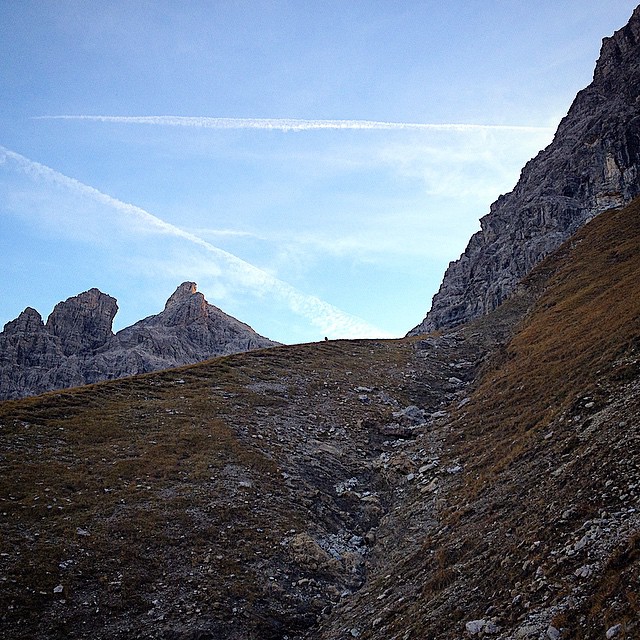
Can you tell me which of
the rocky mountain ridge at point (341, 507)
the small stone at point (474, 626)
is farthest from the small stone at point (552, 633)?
the small stone at point (474, 626)

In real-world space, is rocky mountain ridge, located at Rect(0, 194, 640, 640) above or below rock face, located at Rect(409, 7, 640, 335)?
below

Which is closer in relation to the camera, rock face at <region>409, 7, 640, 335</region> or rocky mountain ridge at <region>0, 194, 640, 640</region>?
rocky mountain ridge at <region>0, 194, 640, 640</region>

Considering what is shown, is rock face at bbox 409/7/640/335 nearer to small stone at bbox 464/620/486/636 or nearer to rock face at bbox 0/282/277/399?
small stone at bbox 464/620/486/636

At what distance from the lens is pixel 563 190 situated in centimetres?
11431

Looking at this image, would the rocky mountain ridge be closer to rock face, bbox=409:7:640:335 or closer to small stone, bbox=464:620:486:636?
small stone, bbox=464:620:486:636

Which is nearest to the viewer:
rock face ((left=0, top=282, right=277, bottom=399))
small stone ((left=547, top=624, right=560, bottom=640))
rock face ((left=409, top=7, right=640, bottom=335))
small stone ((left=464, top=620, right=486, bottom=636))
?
small stone ((left=547, top=624, right=560, bottom=640))

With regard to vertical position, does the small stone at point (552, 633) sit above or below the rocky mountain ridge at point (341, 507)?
below

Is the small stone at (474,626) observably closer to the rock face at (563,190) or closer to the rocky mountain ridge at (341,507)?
the rocky mountain ridge at (341,507)

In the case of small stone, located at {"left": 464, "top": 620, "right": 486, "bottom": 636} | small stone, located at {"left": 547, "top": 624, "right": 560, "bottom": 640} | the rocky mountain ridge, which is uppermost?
the rocky mountain ridge

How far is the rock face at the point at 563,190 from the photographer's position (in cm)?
10331

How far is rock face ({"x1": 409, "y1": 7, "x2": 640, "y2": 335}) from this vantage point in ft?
339

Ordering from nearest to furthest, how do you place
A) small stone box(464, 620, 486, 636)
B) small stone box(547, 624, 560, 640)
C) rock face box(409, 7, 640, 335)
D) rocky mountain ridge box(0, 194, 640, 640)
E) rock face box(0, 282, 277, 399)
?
small stone box(547, 624, 560, 640) < small stone box(464, 620, 486, 636) < rocky mountain ridge box(0, 194, 640, 640) < rock face box(409, 7, 640, 335) < rock face box(0, 282, 277, 399)

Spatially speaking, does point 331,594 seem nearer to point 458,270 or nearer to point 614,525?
point 614,525

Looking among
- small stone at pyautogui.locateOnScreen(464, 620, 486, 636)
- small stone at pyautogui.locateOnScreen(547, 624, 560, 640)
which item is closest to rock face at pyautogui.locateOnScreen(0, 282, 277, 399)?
small stone at pyautogui.locateOnScreen(464, 620, 486, 636)
